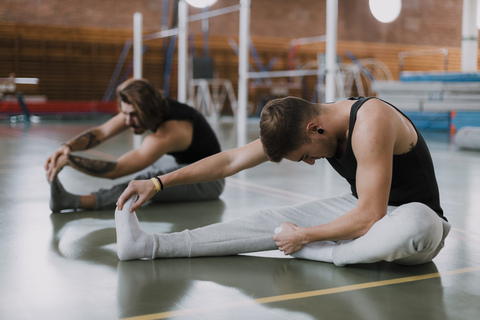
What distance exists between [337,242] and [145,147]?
4.65 ft

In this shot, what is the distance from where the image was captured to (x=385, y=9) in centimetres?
1800

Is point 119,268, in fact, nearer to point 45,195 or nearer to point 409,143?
point 409,143

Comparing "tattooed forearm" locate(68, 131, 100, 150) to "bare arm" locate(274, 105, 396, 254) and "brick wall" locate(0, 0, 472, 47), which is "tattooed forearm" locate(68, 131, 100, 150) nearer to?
"bare arm" locate(274, 105, 396, 254)

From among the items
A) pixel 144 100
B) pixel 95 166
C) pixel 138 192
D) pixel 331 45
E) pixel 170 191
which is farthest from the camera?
pixel 331 45

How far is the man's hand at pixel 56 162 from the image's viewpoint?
3.00m

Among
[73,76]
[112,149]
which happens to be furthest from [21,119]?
[112,149]

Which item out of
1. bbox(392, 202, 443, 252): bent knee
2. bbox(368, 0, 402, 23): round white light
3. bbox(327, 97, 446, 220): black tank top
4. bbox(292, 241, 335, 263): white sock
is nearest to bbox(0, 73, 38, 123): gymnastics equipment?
bbox(368, 0, 402, 23): round white light

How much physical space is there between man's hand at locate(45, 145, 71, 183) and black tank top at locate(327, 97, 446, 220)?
1564 mm

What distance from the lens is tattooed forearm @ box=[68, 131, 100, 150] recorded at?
3336mm

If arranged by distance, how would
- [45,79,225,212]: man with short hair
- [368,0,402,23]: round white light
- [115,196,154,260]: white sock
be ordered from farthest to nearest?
[368,0,402,23]: round white light
[45,79,225,212]: man with short hair
[115,196,154,260]: white sock

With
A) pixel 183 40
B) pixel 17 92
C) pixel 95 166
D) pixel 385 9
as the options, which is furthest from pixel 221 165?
pixel 385 9

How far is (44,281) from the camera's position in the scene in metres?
1.95

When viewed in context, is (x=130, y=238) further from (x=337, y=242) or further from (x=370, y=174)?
(x=370, y=174)

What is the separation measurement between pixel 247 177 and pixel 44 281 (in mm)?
2831
